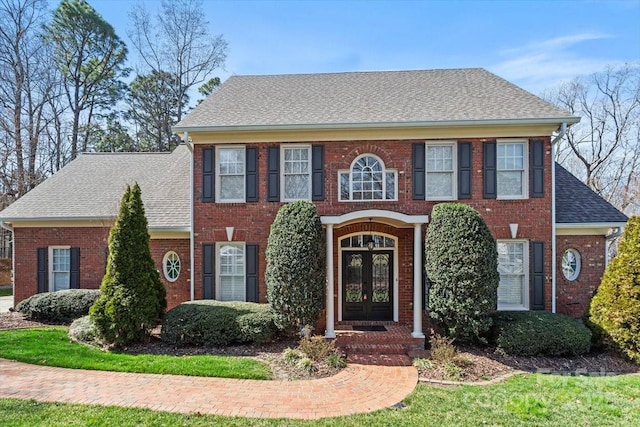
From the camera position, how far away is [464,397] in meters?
5.82

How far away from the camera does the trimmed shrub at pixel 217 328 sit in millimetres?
8078

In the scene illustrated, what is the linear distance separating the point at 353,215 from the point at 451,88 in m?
5.87

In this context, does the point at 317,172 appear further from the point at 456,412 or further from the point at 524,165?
the point at 456,412

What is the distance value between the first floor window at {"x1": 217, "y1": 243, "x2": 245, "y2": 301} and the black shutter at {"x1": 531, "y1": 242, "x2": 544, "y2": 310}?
7.81 m

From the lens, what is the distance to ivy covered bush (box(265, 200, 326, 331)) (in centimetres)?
797

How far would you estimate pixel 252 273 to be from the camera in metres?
9.70

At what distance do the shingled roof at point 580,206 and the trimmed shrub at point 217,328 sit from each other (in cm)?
826

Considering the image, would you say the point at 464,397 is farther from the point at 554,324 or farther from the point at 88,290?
the point at 88,290

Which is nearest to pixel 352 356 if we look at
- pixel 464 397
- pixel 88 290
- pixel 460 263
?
pixel 464 397

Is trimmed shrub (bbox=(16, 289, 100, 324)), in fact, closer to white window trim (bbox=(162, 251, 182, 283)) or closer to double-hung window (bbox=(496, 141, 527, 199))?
white window trim (bbox=(162, 251, 182, 283))

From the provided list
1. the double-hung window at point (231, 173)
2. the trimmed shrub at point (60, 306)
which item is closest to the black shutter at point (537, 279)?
the double-hung window at point (231, 173)

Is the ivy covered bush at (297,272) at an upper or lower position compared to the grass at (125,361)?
upper

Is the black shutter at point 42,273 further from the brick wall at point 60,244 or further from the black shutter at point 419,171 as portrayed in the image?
the black shutter at point 419,171

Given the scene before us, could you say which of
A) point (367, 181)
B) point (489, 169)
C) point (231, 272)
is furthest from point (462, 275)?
point (231, 272)
